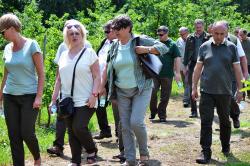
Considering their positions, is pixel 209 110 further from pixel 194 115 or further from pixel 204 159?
pixel 194 115

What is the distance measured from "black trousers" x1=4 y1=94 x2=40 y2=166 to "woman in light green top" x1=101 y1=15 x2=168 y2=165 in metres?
1.12

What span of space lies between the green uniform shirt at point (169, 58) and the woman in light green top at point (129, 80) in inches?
159

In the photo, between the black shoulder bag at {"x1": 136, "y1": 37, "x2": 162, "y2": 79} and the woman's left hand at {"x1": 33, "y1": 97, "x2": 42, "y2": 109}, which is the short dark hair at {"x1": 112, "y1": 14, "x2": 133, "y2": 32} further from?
the woman's left hand at {"x1": 33, "y1": 97, "x2": 42, "y2": 109}

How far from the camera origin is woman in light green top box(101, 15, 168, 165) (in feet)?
21.4

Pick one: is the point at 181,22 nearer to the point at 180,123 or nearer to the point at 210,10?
the point at 210,10

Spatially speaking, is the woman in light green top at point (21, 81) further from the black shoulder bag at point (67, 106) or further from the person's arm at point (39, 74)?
the black shoulder bag at point (67, 106)

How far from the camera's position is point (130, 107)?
22.2ft

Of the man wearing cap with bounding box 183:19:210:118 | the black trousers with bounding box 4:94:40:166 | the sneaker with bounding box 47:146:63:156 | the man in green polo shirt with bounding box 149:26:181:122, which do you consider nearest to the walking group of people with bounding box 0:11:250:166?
the black trousers with bounding box 4:94:40:166

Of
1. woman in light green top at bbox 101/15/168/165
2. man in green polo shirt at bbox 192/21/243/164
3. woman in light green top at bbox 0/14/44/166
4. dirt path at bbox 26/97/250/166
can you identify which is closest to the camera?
woman in light green top at bbox 0/14/44/166

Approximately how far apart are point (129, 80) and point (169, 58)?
4335mm

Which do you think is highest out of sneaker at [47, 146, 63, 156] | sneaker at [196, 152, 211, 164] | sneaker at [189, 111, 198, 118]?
sneaker at [189, 111, 198, 118]

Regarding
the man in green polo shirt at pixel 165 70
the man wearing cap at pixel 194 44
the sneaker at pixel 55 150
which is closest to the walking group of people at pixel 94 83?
the sneaker at pixel 55 150

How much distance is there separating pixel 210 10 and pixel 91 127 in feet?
47.9

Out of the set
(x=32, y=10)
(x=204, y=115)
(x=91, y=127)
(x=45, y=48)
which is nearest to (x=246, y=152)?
(x=204, y=115)
